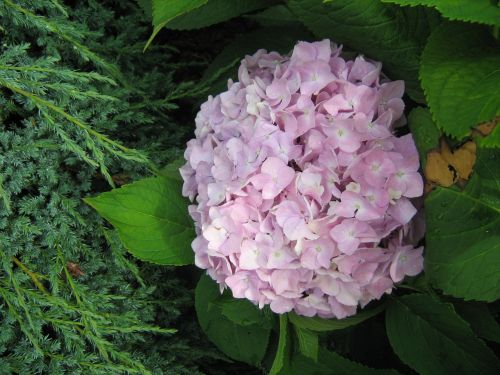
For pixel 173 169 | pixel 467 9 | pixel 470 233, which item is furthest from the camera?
pixel 173 169

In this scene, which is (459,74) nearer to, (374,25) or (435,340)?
(374,25)

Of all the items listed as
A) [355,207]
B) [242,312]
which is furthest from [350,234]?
[242,312]

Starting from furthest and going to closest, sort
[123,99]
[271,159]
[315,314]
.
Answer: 1. [123,99]
2. [315,314]
3. [271,159]

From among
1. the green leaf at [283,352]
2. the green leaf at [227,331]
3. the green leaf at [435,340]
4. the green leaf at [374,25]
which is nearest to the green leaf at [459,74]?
the green leaf at [374,25]

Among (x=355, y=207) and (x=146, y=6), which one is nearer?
Result: (x=355, y=207)

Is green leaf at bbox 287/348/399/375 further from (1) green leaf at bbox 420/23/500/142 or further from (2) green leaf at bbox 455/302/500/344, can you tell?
(1) green leaf at bbox 420/23/500/142

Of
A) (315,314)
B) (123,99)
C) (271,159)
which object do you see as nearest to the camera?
(271,159)

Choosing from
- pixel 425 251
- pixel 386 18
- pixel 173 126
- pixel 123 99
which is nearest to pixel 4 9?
pixel 123 99

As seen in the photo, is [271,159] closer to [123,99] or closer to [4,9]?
[123,99]
